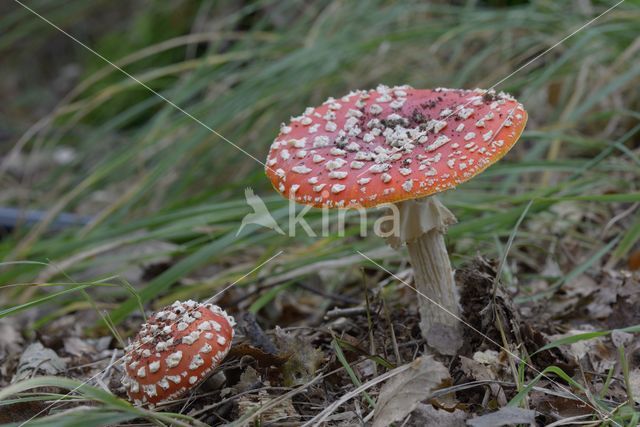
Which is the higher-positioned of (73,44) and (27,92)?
(73,44)

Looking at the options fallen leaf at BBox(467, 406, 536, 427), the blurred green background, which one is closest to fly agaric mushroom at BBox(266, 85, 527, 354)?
fallen leaf at BBox(467, 406, 536, 427)

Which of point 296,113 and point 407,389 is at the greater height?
point 296,113

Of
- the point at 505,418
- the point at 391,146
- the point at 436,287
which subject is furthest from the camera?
the point at 436,287

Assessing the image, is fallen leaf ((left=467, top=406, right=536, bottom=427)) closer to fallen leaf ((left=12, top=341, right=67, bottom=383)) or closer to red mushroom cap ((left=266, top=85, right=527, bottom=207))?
red mushroom cap ((left=266, top=85, right=527, bottom=207))

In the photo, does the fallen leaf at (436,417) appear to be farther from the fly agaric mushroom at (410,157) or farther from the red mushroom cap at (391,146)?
the red mushroom cap at (391,146)

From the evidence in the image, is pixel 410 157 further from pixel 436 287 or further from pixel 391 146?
pixel 436 287

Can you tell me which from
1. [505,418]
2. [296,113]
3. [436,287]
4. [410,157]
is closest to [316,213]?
[436,287]

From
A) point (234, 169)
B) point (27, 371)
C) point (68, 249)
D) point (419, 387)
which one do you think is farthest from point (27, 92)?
point (419, 387)

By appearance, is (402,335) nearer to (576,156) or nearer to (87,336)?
(87,336)
